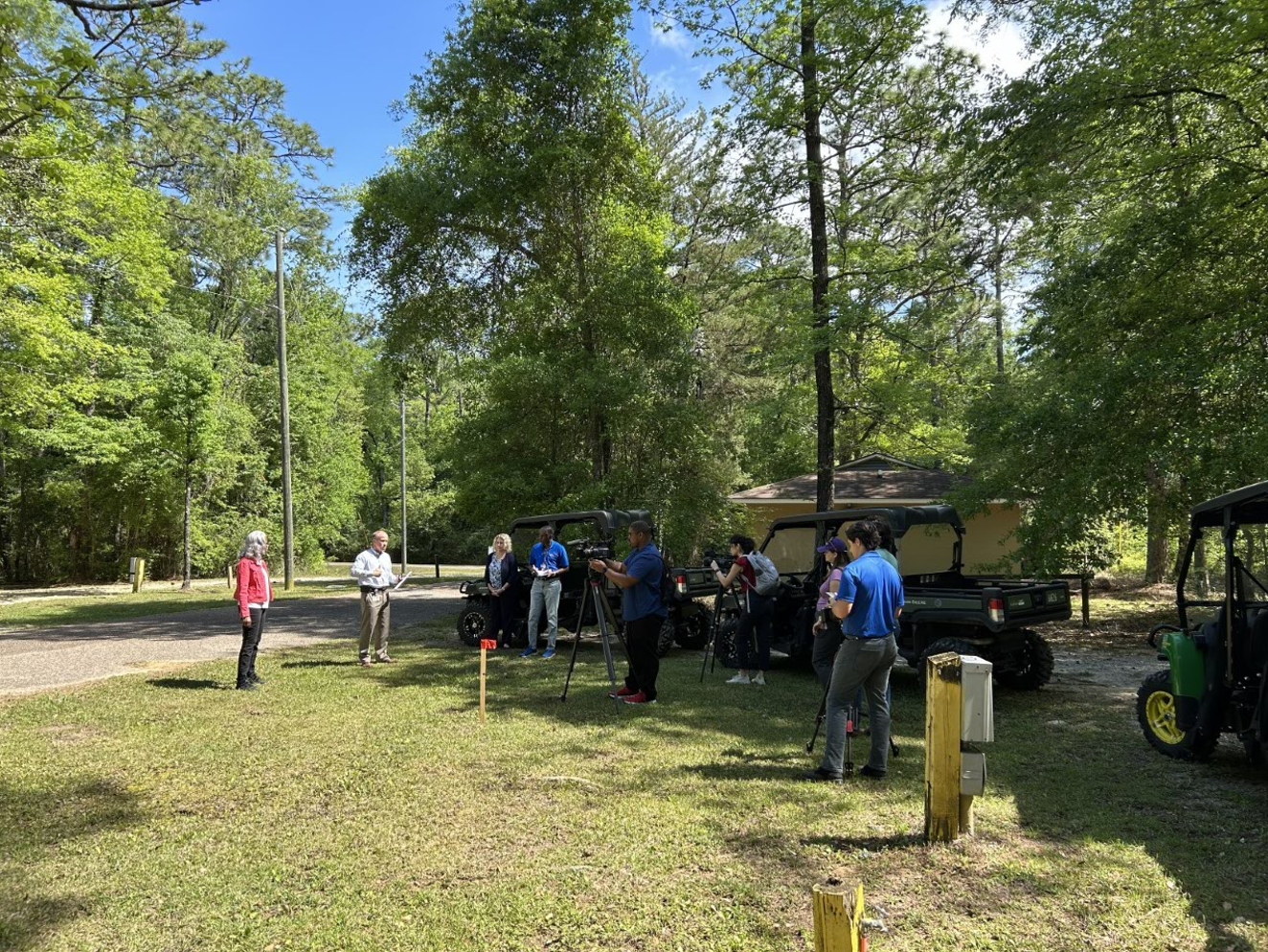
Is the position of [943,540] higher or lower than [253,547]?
lower

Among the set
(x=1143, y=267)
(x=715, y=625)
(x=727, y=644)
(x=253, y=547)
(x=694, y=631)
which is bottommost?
(x=694, y=631)

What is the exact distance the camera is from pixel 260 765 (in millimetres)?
5828

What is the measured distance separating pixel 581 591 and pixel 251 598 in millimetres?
4627

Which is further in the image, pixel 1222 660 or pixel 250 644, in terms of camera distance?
pixel 250 644

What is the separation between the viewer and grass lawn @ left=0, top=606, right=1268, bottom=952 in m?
3.52

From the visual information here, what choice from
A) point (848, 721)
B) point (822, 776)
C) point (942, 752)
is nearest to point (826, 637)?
point (848, 721)

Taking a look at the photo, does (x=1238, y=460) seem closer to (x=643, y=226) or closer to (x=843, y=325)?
(x=843, y=325)

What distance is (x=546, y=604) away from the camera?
36.4 feet

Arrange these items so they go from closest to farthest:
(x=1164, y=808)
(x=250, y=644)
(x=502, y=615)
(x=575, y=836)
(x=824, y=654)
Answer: (x=575, y=836)
(x=1164, y=808)
(x=824, y=654)
(x=250, y=644)
(x=502, y=615)

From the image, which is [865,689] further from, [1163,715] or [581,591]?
[581,591]

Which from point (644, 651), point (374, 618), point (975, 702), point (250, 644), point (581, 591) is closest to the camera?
point (975, 702)

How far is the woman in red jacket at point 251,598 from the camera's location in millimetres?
8414

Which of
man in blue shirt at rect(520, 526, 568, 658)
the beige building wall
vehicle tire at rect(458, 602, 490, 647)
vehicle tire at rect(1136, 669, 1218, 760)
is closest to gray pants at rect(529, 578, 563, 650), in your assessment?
man in blue shirt at rect(520, 526, 568, 658)

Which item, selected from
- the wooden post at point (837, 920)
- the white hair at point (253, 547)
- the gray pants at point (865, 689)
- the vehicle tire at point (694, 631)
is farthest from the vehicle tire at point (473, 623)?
the wooden post at point (837, 920)
